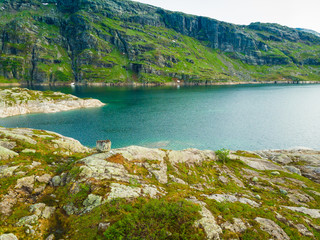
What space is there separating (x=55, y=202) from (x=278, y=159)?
159 ft

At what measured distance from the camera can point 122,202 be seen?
13961 millimetres

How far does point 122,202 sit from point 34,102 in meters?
120

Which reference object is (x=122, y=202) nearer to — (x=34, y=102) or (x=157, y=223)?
(x=157, y=223)

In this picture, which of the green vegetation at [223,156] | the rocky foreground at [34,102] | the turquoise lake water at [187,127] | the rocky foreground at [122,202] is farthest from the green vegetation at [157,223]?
the rocky foreground at [34,102]

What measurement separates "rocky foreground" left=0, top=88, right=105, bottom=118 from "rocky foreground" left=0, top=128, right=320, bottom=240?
95.1m

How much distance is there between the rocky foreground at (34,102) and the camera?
9450 centimetres

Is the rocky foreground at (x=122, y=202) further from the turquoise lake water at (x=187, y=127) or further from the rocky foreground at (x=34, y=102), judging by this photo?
the rocky foreground at (x=34, y=102)

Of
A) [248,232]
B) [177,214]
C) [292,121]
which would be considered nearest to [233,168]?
[248,232]

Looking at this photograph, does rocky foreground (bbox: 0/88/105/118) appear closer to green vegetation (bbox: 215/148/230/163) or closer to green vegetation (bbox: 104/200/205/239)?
green vegetation (bbox: 215/148/230/163)

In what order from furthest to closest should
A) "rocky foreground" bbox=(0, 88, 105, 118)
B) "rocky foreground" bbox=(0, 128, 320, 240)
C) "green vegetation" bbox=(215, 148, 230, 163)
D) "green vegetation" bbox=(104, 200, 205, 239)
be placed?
"rocky foreground" bbox=(0, 88, 105, 118) < "green vegetation" bbox=(215, 148, 230, 163) < "rocky foreground" bbox=(0, 128, 320, 240) < "green vegetation" bbox=(104, 200, 205, 239)

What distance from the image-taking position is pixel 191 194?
1798 cm

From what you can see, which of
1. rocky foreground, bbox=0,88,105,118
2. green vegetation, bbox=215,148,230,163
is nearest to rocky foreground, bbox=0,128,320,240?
green vegetation, bbox=215,148,230,163

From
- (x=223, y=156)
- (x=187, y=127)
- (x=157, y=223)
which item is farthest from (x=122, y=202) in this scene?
(x=187, y=127)

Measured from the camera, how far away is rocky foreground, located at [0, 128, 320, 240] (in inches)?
479
